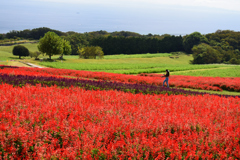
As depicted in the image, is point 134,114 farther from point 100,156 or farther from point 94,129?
point 100,156

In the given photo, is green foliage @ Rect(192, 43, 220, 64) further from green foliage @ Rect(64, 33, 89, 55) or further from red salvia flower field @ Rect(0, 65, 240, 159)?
red salvia flower field @ Rect(0, 65, 240, 159)

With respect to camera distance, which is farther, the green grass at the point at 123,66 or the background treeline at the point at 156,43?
the background treeline at the point at 156,43

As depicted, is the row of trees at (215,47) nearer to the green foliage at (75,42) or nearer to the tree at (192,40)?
the tree at (192,40)

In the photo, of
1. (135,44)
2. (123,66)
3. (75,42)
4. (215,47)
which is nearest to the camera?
(123,66)

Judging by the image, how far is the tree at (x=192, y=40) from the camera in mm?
111562

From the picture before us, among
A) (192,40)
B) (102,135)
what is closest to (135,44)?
(192,40)

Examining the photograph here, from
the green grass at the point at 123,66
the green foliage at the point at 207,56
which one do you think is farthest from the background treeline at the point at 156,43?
the green grass at the point at 123,66

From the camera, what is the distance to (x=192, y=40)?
112875 mm

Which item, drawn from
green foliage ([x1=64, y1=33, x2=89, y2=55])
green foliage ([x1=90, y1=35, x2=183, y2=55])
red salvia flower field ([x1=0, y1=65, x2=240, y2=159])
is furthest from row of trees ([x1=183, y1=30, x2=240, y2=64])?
red salvia flower field ([x1=0, y1=65, x2=240, y2=159])

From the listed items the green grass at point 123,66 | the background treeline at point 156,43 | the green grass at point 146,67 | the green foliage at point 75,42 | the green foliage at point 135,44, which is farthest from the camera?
the green foliage at point 135,44

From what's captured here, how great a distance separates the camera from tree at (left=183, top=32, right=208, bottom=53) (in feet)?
366

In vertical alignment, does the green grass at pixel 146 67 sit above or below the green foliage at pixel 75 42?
below

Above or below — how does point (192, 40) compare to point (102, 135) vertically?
above

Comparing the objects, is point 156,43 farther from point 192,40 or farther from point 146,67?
point 146,67
